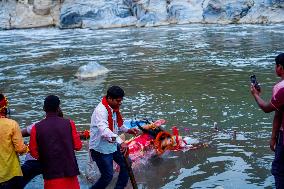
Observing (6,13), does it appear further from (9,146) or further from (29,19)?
(9,146)

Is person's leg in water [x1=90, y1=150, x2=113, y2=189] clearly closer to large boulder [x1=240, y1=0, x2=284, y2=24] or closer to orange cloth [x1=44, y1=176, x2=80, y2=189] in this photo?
orange cloth [x1=44, y1=176, x2=80, y2=189]

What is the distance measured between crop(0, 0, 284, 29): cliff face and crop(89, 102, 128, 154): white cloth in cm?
3273

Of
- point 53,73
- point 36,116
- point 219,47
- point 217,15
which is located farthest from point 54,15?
point 36,116

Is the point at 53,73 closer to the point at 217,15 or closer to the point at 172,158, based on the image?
the point at 172,158

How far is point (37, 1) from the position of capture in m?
50.1

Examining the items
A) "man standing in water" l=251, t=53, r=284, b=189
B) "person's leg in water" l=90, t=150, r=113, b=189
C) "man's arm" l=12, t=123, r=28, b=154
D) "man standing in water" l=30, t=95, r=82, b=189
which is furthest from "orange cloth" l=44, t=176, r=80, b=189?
"man standing in water" l=251, t=53, r=284, b=189

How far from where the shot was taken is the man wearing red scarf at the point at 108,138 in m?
5.68

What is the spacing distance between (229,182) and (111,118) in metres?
2.13

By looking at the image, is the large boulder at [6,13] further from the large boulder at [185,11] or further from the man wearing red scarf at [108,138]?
the man wearing red scarf at [108,138]

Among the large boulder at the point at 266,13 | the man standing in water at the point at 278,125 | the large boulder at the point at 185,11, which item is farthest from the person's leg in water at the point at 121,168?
the large boulder at the point at 185,11

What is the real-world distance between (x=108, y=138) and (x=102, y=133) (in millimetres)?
98

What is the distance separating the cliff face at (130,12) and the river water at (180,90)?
9.48m

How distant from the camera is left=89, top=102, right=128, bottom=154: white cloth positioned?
5625 mm

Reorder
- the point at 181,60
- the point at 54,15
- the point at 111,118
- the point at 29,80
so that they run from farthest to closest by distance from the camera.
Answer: the point at 54,15
the point at 181,60
the point at 29,80
the point at 111,118
